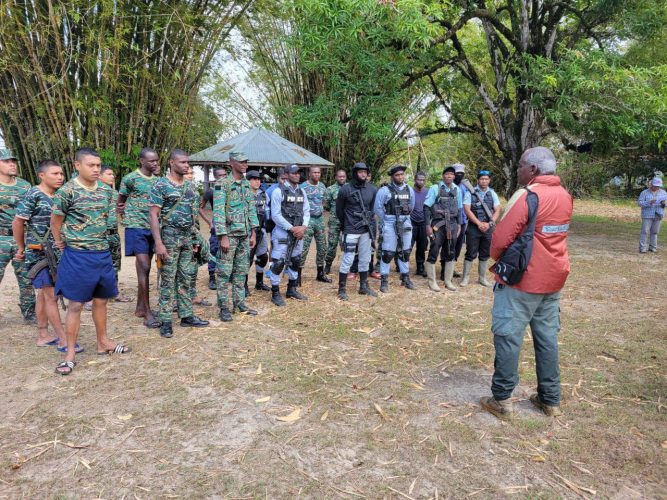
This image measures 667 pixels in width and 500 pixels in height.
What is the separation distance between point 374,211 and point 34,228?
12.4ft

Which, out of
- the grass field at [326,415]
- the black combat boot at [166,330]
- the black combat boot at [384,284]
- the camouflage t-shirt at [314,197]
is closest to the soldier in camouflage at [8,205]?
the grass field at [326,415]

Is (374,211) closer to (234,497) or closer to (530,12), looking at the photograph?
(234,497)

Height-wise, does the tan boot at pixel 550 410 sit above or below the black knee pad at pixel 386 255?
below

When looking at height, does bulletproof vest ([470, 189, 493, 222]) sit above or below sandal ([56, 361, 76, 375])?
above

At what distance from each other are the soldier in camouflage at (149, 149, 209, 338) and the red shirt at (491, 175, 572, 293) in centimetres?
286

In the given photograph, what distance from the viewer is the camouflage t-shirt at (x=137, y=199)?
184 inches

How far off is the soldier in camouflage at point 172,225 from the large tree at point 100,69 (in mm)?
3699

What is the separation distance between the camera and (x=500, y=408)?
293 centimetres

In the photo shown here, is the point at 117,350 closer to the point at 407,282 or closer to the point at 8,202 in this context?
the point at 8,202

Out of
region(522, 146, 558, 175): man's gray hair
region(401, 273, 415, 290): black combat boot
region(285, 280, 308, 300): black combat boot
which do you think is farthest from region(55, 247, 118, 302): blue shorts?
region(401, 273, 415, 290): black combat boot

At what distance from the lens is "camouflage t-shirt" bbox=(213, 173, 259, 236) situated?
15.0 ft

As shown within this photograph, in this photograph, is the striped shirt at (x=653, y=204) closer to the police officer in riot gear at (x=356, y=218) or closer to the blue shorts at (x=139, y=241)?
the police officer in riot gear at (x=356, y=218)

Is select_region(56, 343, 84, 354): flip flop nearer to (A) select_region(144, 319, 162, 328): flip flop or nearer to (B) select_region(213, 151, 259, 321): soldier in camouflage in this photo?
(A) select_region(144, 319, 162, 328): flip flop

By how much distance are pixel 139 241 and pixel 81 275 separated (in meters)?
1.32
